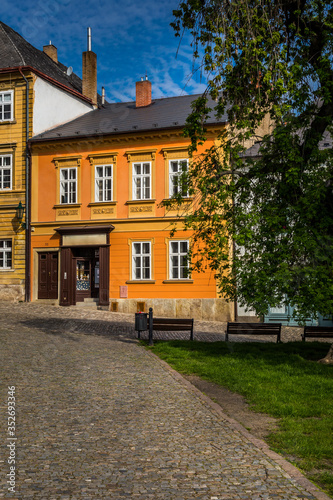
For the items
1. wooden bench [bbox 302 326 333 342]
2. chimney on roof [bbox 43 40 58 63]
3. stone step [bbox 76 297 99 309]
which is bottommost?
wooden bench [bbox 302 326 333 342]

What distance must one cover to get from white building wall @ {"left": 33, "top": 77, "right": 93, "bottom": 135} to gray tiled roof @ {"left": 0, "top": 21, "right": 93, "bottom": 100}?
1.48 m

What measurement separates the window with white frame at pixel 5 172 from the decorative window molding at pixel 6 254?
270 cm

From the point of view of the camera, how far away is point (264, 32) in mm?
9539

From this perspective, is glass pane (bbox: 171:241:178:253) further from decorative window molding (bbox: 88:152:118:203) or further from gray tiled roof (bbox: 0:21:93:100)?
gray tiled roof (bbox: 0:21:93:100)

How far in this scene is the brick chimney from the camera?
28.5 m

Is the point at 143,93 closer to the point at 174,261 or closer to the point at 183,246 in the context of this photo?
the point at 183,246

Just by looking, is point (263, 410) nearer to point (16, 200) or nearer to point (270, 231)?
point (270, 231)

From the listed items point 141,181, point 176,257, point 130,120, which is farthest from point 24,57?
point 176,257

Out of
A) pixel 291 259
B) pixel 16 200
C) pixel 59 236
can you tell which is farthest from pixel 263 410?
pixel 16 200

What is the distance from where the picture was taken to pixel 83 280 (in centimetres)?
2519

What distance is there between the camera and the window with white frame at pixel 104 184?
2486cm

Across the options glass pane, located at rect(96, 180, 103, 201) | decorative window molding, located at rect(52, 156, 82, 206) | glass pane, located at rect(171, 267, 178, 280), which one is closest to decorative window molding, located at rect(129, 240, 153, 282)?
glass pane, located at rect(171, 267, 178, 280)

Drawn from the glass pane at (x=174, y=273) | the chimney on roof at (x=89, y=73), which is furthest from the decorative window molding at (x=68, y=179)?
the chimney on roof at (x=89, y=73)

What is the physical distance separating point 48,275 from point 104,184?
508 centimetres
